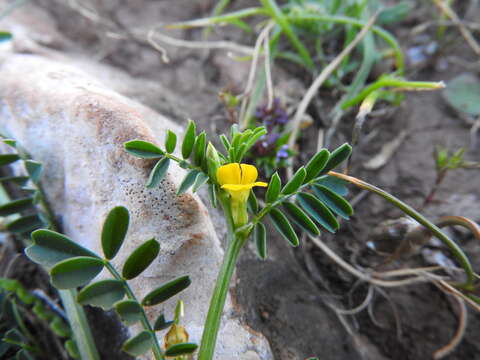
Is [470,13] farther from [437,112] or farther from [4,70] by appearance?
[4,70]

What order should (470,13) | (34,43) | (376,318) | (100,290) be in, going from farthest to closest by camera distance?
(470,13) → (34,43) → (376,318) → (100,290)

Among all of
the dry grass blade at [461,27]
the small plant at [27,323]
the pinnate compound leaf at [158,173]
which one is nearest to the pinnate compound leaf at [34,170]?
the small plant at [27,323]

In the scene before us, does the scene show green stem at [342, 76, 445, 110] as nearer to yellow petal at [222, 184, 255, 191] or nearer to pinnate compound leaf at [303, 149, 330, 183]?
pinnate compound leaf at [303, 149, 330, 183]

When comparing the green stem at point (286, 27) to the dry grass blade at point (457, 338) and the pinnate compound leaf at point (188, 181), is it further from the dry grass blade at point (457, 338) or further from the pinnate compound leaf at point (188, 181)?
the dry grass blade at point (457, 338)

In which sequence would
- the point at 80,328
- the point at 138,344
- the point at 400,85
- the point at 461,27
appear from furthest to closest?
1. the point at 461,27
2. the point at 400,85
3. the point at 80,328
4. the point at 138,344

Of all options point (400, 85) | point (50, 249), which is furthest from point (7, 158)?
point (400, 85)

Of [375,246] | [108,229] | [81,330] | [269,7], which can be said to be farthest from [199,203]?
[269,7]

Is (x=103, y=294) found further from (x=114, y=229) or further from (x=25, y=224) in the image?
(x=25, y=224)
